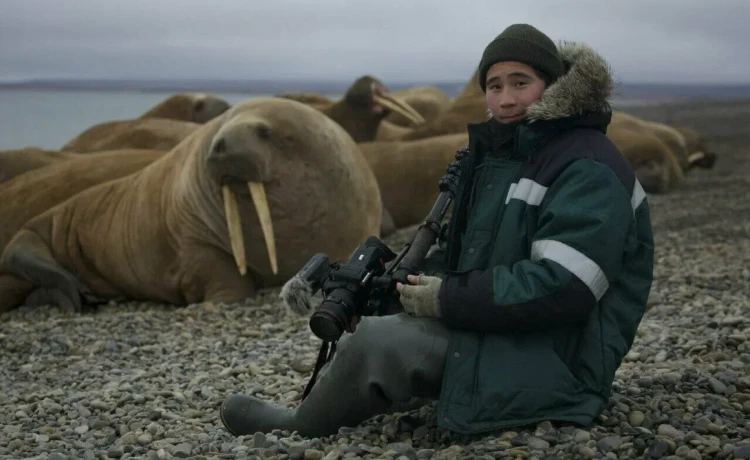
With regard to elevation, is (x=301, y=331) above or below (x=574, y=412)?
below

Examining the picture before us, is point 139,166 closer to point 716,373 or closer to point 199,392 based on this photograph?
point 199,392

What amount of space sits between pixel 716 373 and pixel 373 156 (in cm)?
A: 528

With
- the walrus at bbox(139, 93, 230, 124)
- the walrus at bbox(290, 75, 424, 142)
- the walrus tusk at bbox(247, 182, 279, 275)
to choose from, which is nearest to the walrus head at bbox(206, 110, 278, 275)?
the walrus tusk at bbox(247, 182, 279, 275)

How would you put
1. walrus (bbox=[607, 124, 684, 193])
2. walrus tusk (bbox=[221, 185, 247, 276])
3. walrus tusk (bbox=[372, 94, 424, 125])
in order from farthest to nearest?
walrus (bbox=[607, 124, 684, 193])
walrus tusk (bbox=[372, 94, 424, 125])
walrus tusk (bbox=[221, 185, 247, 276])

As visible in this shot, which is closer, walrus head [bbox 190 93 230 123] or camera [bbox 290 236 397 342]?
camera [bbox 290 236 397 342]

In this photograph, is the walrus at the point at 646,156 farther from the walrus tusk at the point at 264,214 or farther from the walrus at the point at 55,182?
the walrus tusk at the point at 264,214

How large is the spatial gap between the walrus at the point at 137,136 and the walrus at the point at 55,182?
1.25 m

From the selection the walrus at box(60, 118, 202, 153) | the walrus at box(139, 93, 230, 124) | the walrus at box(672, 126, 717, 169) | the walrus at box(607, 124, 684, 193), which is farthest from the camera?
the walrus at box(672, 126, 717, 169)

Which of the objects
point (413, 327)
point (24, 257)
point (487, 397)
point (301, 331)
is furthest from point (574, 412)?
point (24, 257)

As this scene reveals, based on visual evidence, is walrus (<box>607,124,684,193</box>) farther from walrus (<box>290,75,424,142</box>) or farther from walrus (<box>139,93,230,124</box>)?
walrus (<box>139,93,230,124</box>)

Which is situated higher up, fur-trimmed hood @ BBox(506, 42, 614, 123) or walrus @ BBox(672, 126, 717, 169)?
fur-trimmed hood @ BBox(506, 42, 614, 123)

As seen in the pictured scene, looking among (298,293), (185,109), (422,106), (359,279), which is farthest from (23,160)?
(359,279)

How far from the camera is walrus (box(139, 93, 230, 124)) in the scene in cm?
1049

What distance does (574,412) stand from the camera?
263cm
